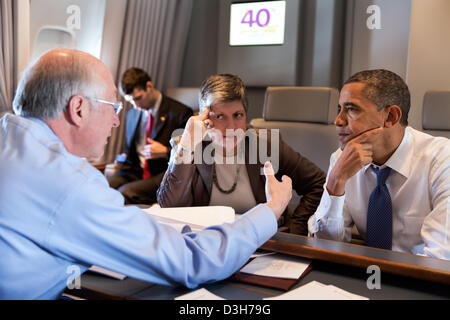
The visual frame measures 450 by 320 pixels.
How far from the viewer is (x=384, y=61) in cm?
404

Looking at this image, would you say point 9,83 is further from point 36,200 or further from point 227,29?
point 36,200

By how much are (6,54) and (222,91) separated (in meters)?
2.09

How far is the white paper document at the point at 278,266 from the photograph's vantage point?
1.04 meters

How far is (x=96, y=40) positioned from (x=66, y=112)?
131 inches

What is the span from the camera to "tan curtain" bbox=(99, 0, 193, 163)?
4250 mm

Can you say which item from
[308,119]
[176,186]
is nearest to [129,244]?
[176,186]

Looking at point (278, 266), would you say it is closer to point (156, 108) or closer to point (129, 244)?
point (129, 244)

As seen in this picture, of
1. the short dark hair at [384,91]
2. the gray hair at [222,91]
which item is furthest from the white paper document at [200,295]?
the gray hair at [222,91]

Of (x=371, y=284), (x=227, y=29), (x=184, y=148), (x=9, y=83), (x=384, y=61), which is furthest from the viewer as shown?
(x=227, y=29)

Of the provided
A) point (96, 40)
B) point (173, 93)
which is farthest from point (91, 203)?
point (96, 40)

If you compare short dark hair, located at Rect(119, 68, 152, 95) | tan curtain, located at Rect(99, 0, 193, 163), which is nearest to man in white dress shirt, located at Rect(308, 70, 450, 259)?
short dark hair, located at Rect(119, 68, 152, 95)

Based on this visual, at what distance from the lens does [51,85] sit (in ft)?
3.33

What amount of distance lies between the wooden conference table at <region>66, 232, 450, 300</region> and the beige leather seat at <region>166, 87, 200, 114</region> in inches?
114
